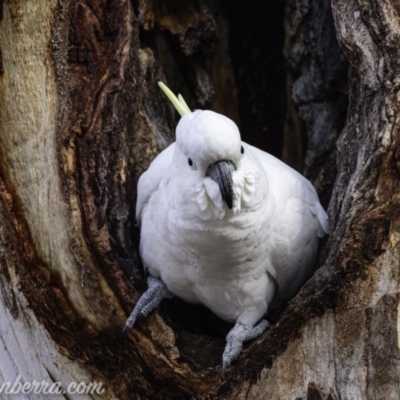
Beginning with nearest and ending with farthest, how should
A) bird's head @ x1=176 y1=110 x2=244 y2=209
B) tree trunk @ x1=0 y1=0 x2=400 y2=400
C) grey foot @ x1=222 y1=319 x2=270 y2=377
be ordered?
bird's head @ x1=176 y1=110 x2=244 y2=209 < tree trunk @ x1=0 y1=0 x2=400 y2=400 < grey foot @ x1=222 y1=319 x2=270 y2=377

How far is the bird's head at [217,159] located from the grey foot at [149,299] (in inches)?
20.0

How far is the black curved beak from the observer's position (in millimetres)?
2025

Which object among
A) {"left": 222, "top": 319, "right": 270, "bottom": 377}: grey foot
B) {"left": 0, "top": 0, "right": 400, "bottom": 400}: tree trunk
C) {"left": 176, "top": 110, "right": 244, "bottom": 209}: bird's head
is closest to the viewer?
{"left": 176, "top": 110, "right": 244, "bottom": 209}: bird's head

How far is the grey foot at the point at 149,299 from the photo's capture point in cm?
236

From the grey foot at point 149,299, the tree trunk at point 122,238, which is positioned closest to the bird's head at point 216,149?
the tree trunk at point 122,238

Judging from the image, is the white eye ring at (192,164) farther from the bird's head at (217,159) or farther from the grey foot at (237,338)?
the grey foot at (237,338)

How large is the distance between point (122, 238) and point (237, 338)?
0.57 metres

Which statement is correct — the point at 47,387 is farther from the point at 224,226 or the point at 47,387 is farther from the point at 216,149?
the point at 216,149

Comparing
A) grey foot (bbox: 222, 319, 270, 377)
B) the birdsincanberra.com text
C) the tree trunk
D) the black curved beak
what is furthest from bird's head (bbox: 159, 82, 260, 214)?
the birdsincanberra.com text

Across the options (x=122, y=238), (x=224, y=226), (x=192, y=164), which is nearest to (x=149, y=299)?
(x=122, y=238)

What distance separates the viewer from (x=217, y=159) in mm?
2049

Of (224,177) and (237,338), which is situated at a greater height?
(224,177)

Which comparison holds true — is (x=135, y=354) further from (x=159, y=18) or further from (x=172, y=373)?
(x=159, y=18)

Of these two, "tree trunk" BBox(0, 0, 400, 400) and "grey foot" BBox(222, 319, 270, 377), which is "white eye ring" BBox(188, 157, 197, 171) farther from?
"grey foot" BBox(222, 319, 270, 377)
